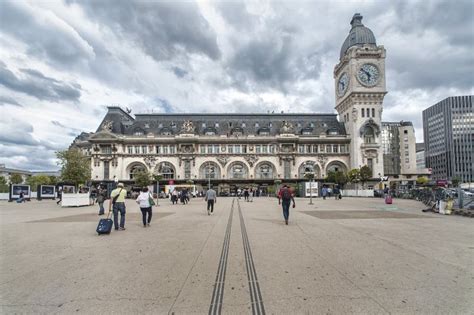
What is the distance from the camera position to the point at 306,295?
4254 millimetres

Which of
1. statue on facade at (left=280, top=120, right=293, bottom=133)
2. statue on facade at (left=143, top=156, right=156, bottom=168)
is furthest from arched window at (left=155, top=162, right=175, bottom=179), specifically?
statue on facade at (left=280, top=120, right=293, bottom=133)

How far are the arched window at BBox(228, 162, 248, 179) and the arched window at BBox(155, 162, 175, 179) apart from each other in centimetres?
1412

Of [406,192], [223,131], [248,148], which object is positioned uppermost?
[223,131]

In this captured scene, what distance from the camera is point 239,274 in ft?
17.4

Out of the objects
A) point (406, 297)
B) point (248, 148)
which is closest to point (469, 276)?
point (406, 297)

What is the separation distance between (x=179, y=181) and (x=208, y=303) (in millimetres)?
59546

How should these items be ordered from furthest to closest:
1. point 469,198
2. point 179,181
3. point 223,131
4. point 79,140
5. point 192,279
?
point 79,140 → point 223,131 → point 179,181 → point 469,198 → point 192,279

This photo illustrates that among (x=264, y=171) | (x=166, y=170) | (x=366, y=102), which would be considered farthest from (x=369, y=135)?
(x=166, y=170)

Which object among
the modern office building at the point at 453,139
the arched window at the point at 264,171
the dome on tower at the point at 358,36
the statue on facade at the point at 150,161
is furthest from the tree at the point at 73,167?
the modern office building at the point at 453,139

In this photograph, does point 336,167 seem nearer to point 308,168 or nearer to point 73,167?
point 308,168

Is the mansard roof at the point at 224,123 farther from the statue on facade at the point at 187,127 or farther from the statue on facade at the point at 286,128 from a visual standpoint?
the statue on facade at the point at 187,127

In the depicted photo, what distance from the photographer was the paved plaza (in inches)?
155

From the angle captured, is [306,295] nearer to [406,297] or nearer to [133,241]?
[406,297]

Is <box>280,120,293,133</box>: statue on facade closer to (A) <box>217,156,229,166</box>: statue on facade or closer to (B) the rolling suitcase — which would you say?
(A) <box>217,156,229,166</box>: statue on facade
